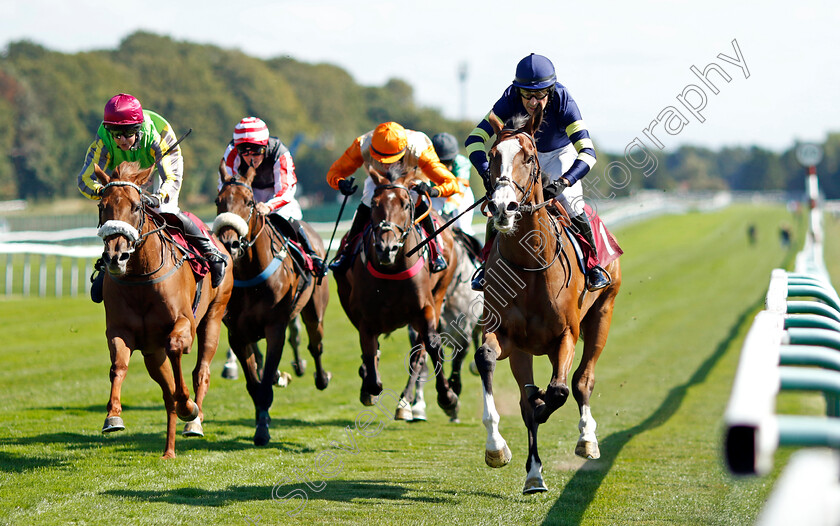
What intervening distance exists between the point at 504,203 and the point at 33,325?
1093cm

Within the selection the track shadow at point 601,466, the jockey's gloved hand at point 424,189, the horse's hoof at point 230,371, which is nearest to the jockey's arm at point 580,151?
the jockey's gloved hand at point 424,189

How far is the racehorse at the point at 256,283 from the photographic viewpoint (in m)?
6.94

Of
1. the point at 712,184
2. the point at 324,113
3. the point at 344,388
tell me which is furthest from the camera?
the point at 712,184

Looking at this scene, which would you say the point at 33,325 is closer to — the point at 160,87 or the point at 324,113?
the point at 160,87

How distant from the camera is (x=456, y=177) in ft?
30.1

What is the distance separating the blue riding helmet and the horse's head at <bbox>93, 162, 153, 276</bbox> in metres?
2.41

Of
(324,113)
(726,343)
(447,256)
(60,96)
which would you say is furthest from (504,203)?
(324,113)

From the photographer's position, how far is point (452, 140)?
9508 mm

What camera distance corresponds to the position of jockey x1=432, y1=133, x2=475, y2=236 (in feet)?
30.0

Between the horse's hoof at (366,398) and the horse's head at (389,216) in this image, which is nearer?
the horse's head at (389,216)

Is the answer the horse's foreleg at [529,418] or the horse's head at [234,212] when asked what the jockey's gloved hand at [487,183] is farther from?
the horse's head at [234,212]

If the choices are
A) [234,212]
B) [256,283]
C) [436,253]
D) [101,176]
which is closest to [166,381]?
[256,283]

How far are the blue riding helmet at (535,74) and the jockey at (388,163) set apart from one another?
1.36 meters

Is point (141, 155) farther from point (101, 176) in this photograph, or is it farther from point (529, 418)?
point (529, 418)
